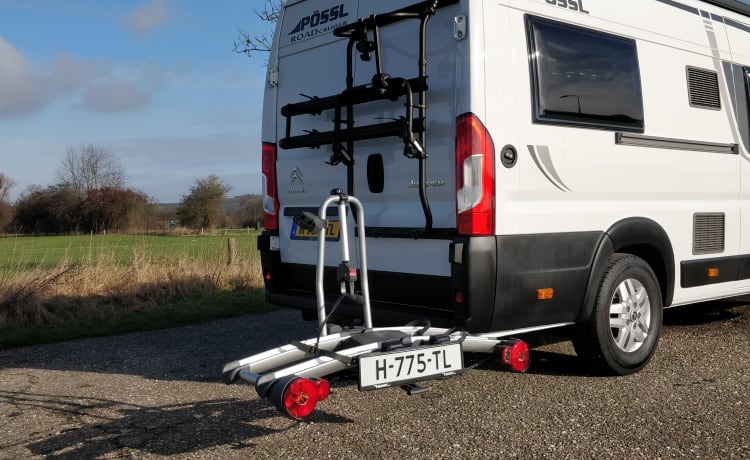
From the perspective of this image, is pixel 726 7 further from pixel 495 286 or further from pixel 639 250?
pixel 495 286

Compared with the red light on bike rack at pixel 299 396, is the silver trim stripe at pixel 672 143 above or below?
above

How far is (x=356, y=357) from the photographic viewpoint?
3438mm

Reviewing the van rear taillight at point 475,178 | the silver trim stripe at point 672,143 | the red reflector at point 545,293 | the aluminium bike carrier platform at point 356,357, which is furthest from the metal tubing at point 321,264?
the silver trim stripe at point 672,143

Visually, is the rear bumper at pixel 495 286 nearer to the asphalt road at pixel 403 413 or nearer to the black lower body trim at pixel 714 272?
the asphalt road at pixel 403 413

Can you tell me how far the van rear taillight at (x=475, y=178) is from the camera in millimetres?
4004

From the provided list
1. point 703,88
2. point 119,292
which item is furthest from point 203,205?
point 703,88

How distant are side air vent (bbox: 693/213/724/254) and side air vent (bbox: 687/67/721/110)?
2.95ft

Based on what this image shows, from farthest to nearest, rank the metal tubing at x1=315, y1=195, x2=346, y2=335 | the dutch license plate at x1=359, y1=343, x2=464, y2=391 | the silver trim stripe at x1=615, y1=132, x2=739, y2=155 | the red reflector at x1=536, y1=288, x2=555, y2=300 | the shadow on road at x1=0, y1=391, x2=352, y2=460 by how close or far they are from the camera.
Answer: the silver trim stripe at x1=615, y1=132, x2=739, y2=155 < the red reflector at x1=536, y1=288, x2=555, y2=300 < the metal tubing at x1=315, y1=195, x2=346, y2=335 < the shadow on road at x1=0, y1=391, x2=352, y2=460 < the dutch license plate at x1=359, y1=343, x2=464, y2=391

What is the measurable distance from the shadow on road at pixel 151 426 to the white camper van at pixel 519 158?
100 centimetres

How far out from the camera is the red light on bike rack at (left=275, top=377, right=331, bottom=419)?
307 cm

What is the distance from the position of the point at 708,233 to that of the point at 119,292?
7.66 metres

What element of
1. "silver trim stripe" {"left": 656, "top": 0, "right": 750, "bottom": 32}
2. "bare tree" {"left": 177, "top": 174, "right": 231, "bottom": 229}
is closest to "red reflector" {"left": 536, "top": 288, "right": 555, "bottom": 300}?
"silver trim stripe" {"left": 656, "top": 0, "right": 750, "bottom": 32}

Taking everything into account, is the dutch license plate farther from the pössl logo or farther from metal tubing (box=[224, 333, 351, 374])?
the pössl logo

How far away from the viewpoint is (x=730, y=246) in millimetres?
5746
